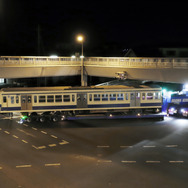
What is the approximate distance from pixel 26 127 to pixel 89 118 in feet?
19.5

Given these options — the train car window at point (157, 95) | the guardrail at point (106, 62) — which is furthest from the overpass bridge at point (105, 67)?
the train car window at point (157, 95)

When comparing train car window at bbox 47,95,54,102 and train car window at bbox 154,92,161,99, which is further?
train car window at bbox 154,92,161,99

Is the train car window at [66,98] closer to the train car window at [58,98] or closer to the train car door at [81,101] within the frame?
the train car window at [58,98]

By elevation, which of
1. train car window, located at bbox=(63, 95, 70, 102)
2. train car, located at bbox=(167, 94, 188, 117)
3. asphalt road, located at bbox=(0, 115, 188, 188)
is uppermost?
train car window, located at bbox=(63, 95, 70, 102)


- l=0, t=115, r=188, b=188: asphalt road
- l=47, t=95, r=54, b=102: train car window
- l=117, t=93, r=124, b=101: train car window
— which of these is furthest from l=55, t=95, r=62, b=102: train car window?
l=117, t=93, r=124, b=101: train car window

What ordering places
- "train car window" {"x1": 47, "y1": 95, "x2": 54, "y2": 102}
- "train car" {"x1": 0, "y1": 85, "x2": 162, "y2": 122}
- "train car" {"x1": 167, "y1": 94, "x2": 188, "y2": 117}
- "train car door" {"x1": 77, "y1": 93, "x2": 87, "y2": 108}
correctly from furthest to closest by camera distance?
"train car" {"x1": 167, "y1": 94, "x2": 188, "y2": 117} < "train car door" {"x1": 77, "y1": 93, "x2": 87, "y2": 108} < "train car window" {"x1": 47, "y1": 95, "x2": 54, "y2": 102} < "train car" {"x1": 0, "y1": 85, "x2": 162, "y2": 122}

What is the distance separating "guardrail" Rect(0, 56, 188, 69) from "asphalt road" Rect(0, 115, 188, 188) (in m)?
7.82

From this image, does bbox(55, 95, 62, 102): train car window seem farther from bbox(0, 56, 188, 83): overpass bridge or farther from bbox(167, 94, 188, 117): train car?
bbox(167, 94, 188, 117): train car

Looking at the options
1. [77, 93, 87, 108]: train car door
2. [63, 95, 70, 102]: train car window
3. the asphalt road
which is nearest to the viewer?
the asphalt road

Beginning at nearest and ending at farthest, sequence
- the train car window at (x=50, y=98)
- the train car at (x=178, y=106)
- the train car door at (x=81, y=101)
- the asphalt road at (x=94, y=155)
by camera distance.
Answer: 1. the asphalt road at (x=94, y=155)
2. the train car window at (x=50, y=98)
3. the train car door at (x=81, y=101)
4. the train car at (x=178, y=106)

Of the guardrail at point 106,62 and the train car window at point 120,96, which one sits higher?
the guardrail at point 106,62

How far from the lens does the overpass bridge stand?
81.4 ft

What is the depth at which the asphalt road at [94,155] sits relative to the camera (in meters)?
10.0

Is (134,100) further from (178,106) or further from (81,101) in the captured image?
(81,101)
